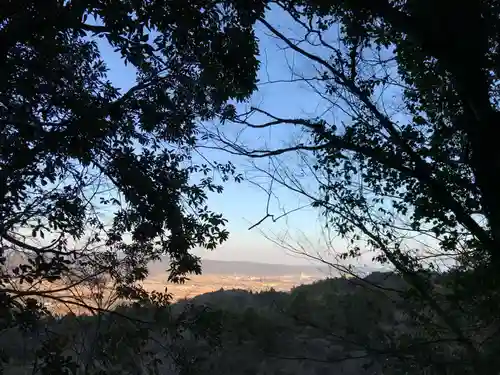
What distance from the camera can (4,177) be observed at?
3012 millimetres

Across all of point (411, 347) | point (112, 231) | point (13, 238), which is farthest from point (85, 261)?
point (411, 347)

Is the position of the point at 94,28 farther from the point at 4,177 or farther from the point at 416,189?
the point at 416,189

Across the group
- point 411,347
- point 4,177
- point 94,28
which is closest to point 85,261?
point 4,177

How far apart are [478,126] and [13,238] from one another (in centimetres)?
359

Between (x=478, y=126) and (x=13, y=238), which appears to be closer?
(x=478, y=126)

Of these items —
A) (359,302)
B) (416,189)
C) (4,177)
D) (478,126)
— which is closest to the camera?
(4,177)

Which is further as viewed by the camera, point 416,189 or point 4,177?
point 416,189

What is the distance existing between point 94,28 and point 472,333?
4438mm

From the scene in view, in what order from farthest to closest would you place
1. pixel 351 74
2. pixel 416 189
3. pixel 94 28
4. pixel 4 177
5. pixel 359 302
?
pixel 359 302 < pixel 351 74 < pixel 416 189 < pixel 94 28 < pixel 4 177

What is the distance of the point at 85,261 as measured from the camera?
4.67m

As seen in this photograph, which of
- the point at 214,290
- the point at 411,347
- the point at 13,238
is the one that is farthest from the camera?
the point at 214,290

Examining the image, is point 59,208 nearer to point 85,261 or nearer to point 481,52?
point 85,261

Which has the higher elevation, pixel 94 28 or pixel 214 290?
pixel 94 28

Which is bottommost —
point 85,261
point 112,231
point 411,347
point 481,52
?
point 411,347
